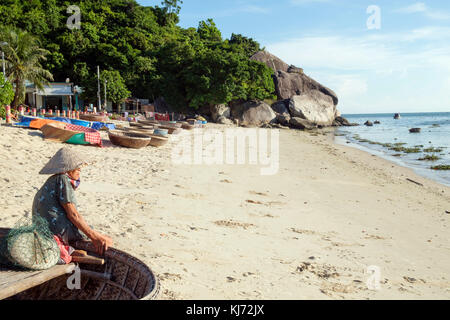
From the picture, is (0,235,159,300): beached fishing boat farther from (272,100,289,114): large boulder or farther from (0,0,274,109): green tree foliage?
(272,100,289,114): large boulder

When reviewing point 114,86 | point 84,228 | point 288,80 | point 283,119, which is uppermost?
point 288,80

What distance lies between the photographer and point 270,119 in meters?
42.5

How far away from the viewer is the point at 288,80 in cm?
4741

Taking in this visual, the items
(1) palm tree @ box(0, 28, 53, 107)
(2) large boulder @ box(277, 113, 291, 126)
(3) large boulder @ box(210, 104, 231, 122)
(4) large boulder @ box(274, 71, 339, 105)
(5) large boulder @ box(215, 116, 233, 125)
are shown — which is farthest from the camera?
(4) large boulder @ box(274, 71, 339, 105)

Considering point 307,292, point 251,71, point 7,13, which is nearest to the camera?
point 307,292

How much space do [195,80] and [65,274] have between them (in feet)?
114

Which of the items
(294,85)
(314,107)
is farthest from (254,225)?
(294,85)

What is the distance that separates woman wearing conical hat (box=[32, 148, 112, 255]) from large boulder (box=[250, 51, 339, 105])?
4446cm

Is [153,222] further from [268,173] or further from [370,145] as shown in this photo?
[370,145]

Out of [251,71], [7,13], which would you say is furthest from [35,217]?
[7,13]

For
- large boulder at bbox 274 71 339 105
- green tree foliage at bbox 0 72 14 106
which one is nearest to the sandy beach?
green tree foliage at bbox 0 72 14 106

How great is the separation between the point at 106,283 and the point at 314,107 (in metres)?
45.6

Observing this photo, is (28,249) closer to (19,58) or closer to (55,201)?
(55,201)

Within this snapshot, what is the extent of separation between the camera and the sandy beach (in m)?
4.21
